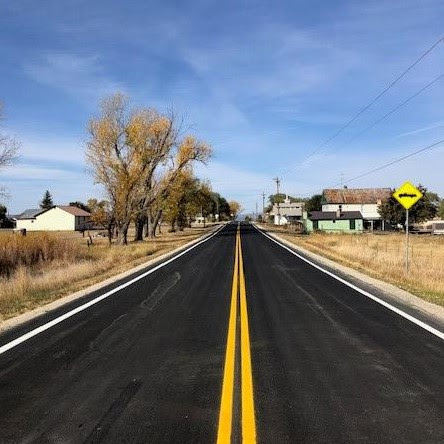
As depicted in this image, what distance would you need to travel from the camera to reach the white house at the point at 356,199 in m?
106

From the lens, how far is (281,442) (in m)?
4.38

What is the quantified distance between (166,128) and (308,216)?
47133 mm

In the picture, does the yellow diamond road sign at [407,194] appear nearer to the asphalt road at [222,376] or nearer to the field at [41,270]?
the asphalt road at [222,376]

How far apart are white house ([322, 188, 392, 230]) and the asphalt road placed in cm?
9717

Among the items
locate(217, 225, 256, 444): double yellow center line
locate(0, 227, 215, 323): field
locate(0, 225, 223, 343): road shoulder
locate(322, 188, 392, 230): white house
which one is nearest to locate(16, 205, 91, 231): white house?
locate(322, 188, 392, 230): white house

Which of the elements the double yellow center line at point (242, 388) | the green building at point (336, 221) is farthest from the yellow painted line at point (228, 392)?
the green building at point (336, 221)

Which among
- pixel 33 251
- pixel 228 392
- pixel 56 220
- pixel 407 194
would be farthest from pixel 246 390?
pixel 56 220

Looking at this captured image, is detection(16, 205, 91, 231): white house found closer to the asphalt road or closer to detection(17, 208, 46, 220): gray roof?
detection(17, 208, 46, 220): gray roof

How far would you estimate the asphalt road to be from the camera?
4.71 metres

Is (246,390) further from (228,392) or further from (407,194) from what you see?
(407,194)

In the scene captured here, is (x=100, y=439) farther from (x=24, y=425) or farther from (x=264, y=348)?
(x=264, y=348)

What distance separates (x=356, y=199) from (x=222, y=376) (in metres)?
105

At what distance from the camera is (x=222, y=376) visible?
20.4ft

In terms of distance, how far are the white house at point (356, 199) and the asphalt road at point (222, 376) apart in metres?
97.2
